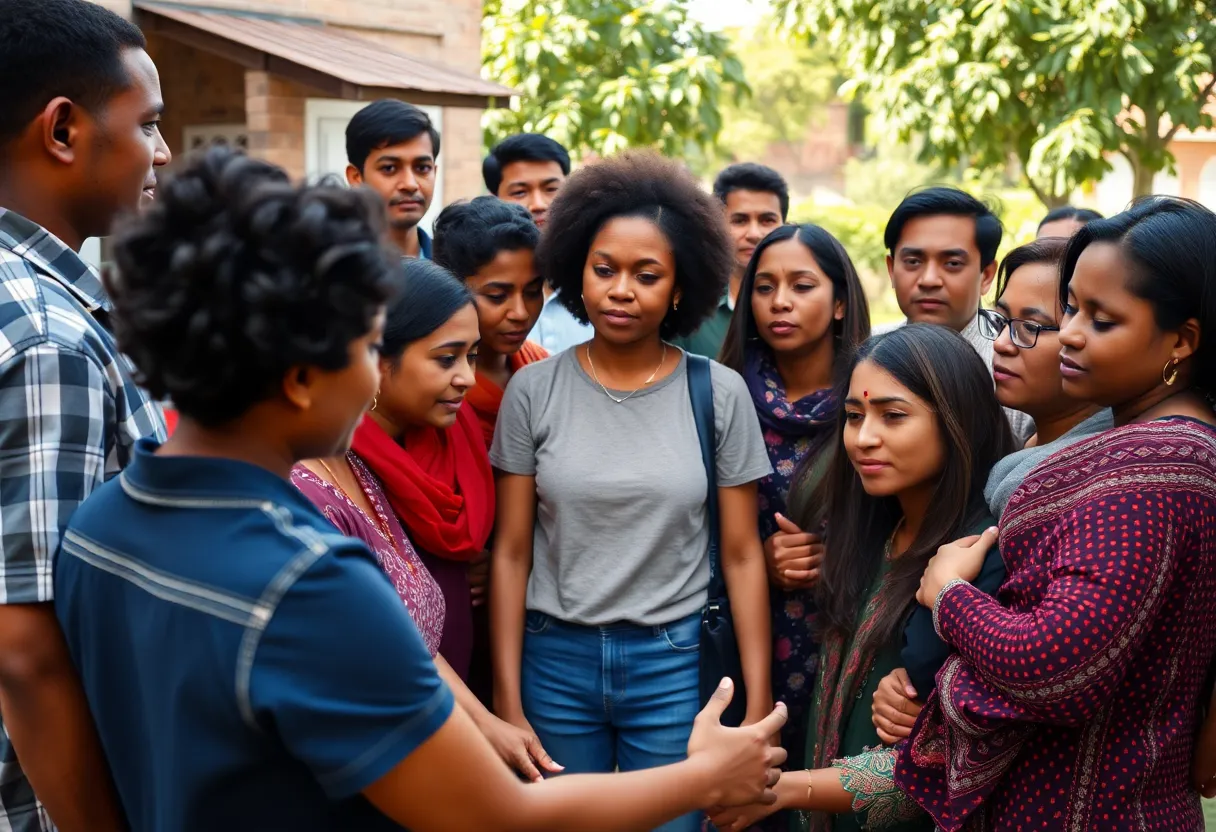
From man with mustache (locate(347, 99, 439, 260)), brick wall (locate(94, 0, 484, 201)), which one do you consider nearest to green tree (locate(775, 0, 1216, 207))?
brick wall (locate(94, 0, 484, 201))

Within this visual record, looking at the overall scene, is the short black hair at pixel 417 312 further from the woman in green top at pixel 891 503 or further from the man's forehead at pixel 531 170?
the man's forehead at pixel 531 170

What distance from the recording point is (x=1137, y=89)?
980cm

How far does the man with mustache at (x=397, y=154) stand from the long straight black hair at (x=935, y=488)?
222cm

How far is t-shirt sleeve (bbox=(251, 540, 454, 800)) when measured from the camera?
1361 millimetres

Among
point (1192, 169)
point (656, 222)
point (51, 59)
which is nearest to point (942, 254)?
point (656, 222)

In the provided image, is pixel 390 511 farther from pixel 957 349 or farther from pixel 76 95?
pixel 957 349

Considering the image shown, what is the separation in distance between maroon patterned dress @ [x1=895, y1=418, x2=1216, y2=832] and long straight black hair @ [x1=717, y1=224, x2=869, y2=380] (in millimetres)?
1395

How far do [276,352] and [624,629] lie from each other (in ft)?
6.09

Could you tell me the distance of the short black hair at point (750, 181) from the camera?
5.11 meters

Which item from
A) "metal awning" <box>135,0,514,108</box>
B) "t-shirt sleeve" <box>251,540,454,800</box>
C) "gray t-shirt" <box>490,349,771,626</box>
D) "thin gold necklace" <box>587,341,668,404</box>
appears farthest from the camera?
"metal awning" <box>135,0,514,108</box>

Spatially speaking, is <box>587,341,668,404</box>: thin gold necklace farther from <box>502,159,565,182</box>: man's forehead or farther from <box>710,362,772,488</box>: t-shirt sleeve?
<box>502,159,565,182</box>: man's forehead

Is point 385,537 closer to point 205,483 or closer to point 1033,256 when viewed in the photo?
point 205,483

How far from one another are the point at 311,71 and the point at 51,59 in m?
6.36

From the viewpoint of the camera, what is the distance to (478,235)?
3.42 metres
